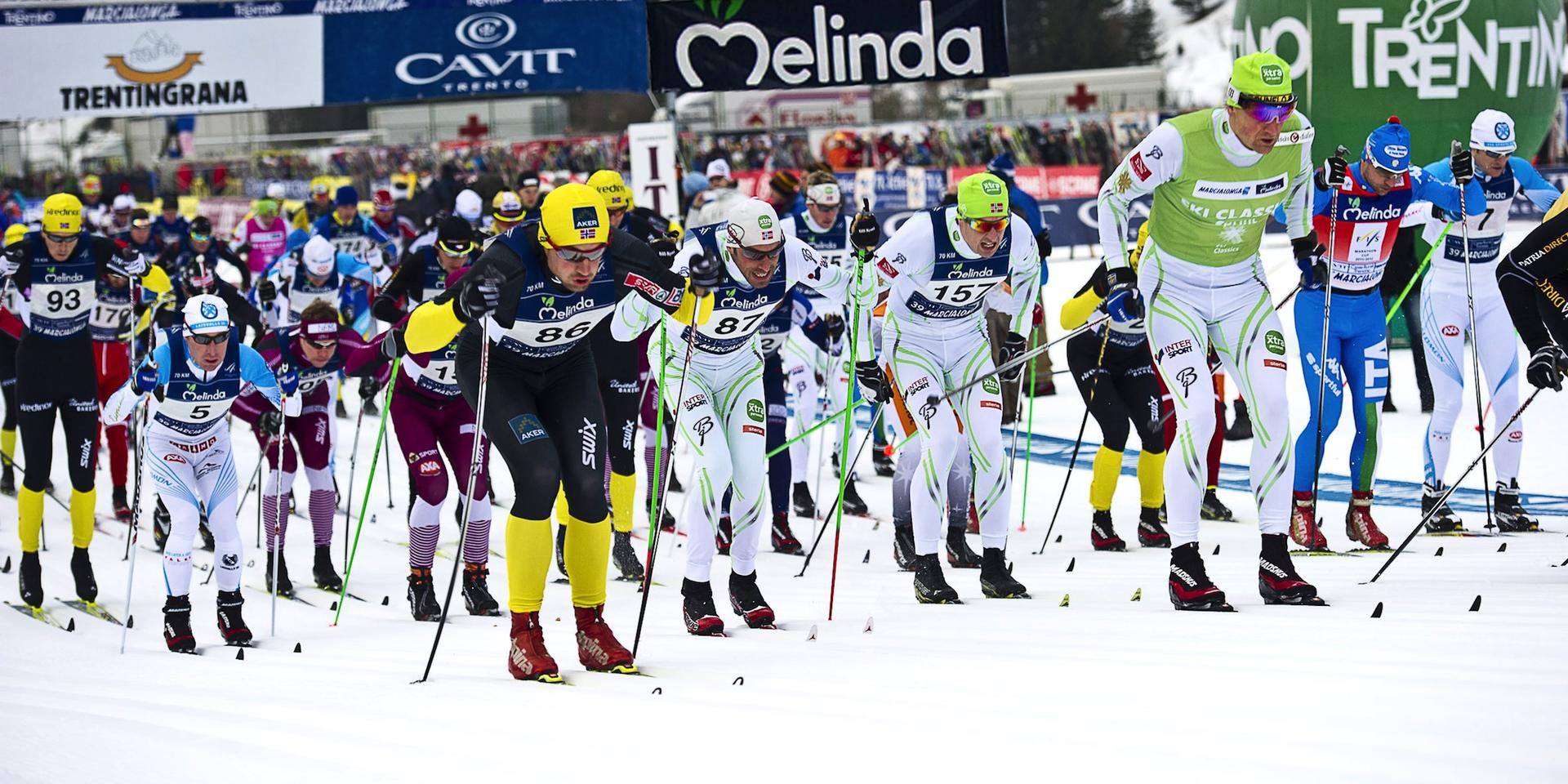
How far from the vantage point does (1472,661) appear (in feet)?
16.0

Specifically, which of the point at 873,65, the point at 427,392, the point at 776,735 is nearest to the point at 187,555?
the point at 427,392

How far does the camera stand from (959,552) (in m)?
8.34

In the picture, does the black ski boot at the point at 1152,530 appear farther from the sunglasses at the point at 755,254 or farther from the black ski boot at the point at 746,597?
the sunglasses at the point at 755,254

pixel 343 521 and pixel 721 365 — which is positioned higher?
pixel 721 365

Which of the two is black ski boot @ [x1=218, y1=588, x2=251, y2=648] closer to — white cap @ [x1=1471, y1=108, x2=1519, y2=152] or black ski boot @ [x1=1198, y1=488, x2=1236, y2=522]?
black ski boot @ [x1=1198, y1=488, x2=1236, y2=522]

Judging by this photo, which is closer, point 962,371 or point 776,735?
point 776,735

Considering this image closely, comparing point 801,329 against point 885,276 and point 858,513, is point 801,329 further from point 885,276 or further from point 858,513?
point 885,276

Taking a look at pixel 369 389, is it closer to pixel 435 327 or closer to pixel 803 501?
pixel 435 327

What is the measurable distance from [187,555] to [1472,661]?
18.2 feet

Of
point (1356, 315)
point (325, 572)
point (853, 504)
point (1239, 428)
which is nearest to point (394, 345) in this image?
point (325, 572)

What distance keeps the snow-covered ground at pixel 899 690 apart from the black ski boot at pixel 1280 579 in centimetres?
12

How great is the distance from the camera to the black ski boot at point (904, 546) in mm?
8375

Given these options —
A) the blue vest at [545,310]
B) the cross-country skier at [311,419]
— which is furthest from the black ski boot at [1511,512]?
the cross-country skier at [311,419]

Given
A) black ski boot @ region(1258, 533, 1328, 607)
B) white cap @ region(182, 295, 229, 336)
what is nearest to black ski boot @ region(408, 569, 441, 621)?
white cap @ region(182, 295, 229, 336)
